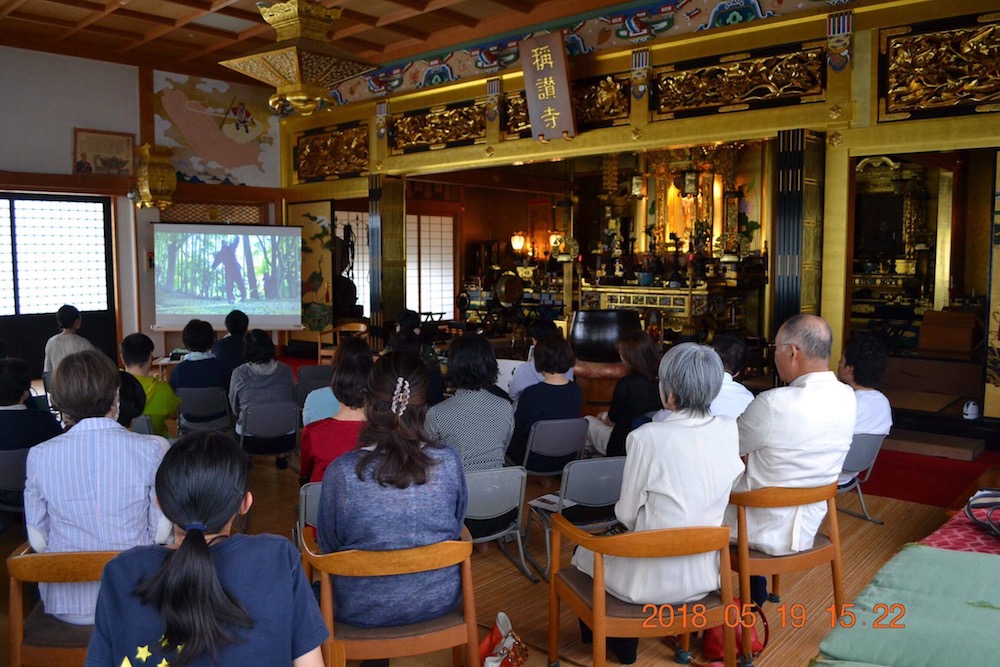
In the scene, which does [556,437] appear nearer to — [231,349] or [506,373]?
[506,373]

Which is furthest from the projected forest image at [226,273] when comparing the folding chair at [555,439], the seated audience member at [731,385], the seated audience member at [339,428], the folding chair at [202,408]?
the seated audience member at [731,385]

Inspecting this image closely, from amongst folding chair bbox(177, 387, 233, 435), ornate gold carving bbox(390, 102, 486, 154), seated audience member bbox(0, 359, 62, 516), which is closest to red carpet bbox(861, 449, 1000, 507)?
folding chair bbox(177, 387, 233, 435)

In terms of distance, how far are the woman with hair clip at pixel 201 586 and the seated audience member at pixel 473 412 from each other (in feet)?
5.88

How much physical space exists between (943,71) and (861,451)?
3.24 metres

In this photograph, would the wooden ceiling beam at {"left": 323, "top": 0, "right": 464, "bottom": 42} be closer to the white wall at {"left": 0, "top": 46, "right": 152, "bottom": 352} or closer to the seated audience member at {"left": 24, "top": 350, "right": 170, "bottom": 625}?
the white wall at {"left": 0, "top": 46, "right": 152, "bottom": 352}

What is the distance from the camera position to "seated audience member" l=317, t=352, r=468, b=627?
6.75ft

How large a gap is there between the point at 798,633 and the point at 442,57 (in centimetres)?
716

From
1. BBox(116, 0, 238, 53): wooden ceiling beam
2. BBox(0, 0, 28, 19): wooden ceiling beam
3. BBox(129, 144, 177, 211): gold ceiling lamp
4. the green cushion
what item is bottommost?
the green cushion

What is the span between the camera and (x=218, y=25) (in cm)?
825

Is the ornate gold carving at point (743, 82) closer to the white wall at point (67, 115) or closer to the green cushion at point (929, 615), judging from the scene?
the green cushion at point (929, 615)

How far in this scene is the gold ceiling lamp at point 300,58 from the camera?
4.66m

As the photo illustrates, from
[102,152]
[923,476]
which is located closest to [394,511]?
[923,476]

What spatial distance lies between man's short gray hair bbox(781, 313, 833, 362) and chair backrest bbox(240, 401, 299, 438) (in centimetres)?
265

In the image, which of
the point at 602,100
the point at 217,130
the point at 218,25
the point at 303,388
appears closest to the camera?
the point at 303,388
